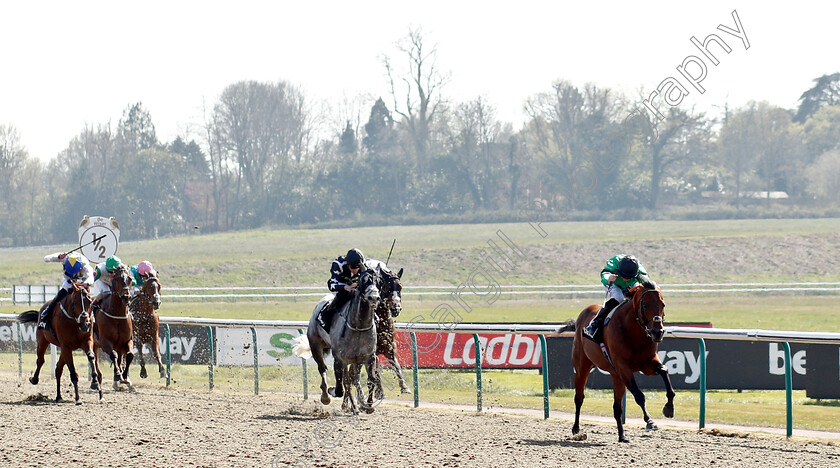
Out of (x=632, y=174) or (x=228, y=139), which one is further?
(x=228, y=139)

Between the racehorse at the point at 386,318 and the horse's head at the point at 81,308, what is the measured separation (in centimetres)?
388

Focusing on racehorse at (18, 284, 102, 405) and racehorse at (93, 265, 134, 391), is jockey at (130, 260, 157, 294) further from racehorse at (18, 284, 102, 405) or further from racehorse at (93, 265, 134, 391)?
racehorse at (18, 284, 102, 405)

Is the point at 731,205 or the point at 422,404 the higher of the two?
the point at 731,205

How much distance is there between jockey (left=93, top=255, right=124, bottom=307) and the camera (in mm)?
13383

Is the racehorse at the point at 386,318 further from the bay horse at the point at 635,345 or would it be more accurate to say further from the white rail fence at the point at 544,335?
the bay horse at the point at 635,345

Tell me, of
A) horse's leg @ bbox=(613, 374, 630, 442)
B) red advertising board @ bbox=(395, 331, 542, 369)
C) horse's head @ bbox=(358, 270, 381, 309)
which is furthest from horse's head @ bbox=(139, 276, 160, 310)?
horse's leg @ bbox=(613, 374, 630, 442)

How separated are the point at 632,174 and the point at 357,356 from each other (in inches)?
1872

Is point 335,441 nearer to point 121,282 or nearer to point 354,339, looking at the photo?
point 354,339

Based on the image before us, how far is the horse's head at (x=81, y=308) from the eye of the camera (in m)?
11.9

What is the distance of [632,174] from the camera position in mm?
55375

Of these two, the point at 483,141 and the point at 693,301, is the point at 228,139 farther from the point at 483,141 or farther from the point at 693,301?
the point at 693,301

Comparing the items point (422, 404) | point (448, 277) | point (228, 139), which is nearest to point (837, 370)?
point (422, 404)

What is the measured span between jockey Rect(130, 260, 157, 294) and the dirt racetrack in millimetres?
2780

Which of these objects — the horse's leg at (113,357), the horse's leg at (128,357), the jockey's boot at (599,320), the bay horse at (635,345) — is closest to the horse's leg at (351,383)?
the bay horse at (635,345)
